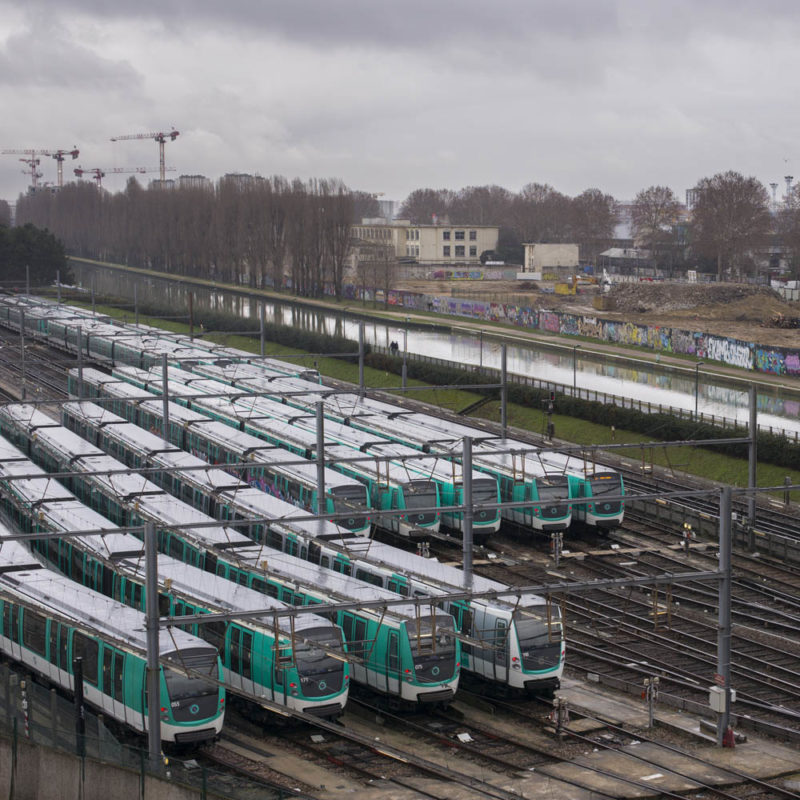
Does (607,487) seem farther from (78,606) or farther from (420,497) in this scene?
(78,606)

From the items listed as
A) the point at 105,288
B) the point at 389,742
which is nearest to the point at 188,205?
the point at 105,288

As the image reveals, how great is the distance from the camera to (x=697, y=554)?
36406 millimetres

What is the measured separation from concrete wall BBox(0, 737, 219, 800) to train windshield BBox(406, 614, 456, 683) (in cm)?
609

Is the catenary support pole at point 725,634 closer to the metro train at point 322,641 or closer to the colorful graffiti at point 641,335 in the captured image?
the metro train at point 322,641

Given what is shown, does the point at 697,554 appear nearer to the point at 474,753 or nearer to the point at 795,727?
the point at 795,727

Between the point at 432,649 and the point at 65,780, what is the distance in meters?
7.03

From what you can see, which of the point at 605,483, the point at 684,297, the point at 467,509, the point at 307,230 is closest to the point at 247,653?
the point at 467,509

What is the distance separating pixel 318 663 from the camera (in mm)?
22047

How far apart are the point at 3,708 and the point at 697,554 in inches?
877

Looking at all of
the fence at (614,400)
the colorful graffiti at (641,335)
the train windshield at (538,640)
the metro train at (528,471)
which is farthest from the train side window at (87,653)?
the colorful graffiti at (641,335)

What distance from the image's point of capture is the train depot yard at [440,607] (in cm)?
2111

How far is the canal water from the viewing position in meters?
55.4

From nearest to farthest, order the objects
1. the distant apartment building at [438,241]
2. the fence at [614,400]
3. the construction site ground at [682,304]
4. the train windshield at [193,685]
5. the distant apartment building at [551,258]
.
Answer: the train windshield at [193,685] < the fence at [614,400] < the construction site ground at [682,304] < the distant apartment building at [551,258] < the distant apartment building at [438,241]

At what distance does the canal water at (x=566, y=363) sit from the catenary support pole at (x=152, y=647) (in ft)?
110
